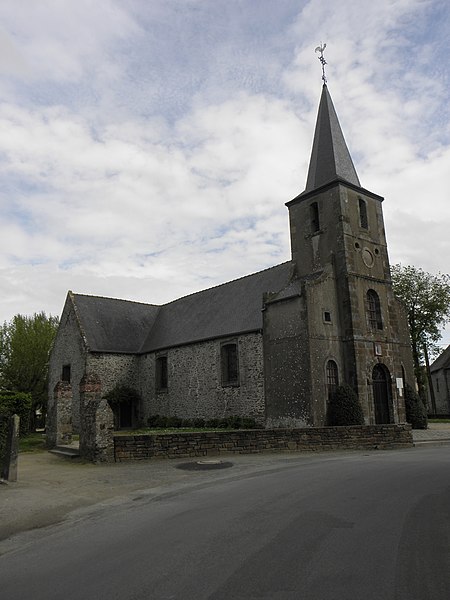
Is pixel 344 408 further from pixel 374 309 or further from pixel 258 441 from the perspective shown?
pixel 258 441

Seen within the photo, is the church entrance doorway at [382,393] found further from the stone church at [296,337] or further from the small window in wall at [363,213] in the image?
the small window in wall at [363,213]

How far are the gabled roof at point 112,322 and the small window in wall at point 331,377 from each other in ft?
44.9

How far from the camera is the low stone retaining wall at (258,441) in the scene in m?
14.1

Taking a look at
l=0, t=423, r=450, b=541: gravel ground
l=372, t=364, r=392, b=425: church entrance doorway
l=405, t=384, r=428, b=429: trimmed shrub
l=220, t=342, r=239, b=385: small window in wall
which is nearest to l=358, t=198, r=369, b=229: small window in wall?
l=372, t=364, r=392, b=425: church entrance doorway

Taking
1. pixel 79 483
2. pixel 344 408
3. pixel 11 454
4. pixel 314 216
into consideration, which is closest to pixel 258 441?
pixel 79 483

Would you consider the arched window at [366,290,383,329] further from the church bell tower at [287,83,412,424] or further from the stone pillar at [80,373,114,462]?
the stone pillar at [80,373,114,462]

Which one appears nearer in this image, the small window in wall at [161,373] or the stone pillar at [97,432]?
the stone pillar at [97,432]

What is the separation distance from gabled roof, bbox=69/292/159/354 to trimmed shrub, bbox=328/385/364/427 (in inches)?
561

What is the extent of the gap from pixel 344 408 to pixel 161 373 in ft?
40.7

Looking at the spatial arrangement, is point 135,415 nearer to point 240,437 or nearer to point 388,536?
point 240,437

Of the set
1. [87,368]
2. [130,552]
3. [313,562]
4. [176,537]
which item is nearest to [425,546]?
[313,562]

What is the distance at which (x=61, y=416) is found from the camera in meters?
18.2

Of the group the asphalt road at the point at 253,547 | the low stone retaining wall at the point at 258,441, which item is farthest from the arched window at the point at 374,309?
the asphalt road at the point at 253,547

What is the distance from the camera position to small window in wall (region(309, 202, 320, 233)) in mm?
24875
